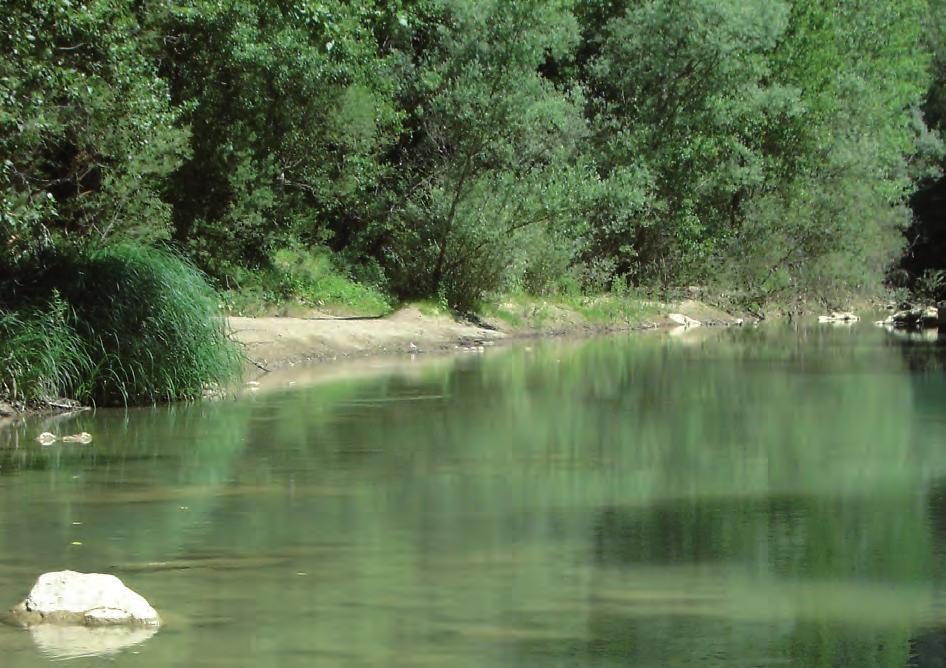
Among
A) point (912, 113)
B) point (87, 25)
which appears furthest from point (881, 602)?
point (912, 113)

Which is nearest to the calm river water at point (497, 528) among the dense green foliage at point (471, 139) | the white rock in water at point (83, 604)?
the white rock in water at point (83, 604)

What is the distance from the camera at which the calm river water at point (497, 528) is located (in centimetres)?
712

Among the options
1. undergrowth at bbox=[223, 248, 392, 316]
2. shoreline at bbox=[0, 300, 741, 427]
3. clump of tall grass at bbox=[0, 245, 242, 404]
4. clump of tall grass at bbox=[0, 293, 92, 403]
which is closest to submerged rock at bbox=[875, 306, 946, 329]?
shoreline at bbox=[0, 300, 741, 427]

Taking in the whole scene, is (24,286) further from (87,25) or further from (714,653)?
(714,653)

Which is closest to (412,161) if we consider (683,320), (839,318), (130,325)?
(683,320)

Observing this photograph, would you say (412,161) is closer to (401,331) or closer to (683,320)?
Result: (401,331)

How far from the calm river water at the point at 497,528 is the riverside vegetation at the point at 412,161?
290 cm

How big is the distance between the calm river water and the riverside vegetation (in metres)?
2.90

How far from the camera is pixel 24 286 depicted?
16.9 m

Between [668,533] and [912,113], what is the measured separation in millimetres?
48017

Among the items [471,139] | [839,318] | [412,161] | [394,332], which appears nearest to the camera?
[394,332]

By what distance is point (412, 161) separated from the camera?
33.6 meters

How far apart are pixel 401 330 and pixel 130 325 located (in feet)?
35.1

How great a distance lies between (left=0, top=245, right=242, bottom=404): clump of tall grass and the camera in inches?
657
